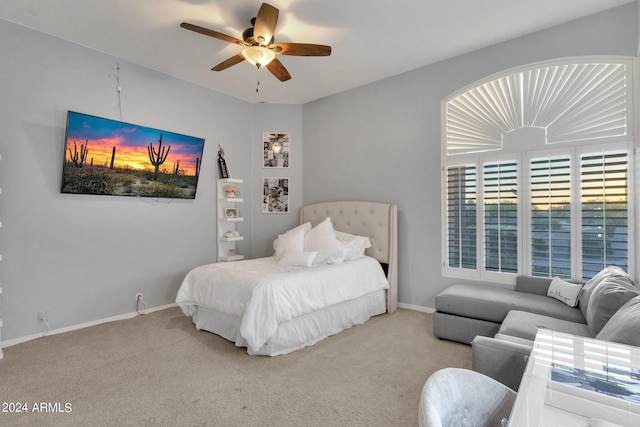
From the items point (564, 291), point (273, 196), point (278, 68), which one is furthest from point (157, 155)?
point (564, 291)

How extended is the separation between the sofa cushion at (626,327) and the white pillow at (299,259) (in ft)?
7.66

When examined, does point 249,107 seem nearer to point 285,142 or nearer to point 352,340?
point 285,142

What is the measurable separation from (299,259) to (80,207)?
7.81 feet

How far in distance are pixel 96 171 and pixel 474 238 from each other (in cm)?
420

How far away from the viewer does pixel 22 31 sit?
3.06 meters

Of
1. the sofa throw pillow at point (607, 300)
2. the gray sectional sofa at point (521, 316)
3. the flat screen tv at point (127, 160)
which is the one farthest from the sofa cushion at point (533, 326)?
the flat screen tv at point (127, 160)

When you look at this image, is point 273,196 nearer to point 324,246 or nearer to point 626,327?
point 324,246

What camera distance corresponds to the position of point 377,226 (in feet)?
13.8

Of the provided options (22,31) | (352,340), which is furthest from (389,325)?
(22,31)

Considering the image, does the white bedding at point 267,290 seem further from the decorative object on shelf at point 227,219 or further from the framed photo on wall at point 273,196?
the framed photo on wall at point 273,196

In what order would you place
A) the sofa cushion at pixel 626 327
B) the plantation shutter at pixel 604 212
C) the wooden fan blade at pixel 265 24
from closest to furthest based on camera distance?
the sofa cushion at pixel 626 327, the wooden fan blade at pixel 265 24, the plantation shutter at pixel 604 212

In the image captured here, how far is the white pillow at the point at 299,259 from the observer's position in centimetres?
340

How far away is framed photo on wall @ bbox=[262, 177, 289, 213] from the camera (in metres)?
5.22

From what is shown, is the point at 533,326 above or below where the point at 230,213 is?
below
